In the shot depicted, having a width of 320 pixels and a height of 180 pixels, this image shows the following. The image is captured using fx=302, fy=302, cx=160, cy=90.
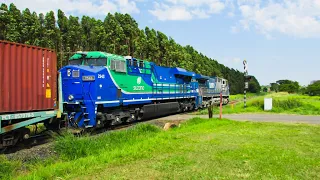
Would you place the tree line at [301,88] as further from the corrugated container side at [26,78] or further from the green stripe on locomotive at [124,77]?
the corrugated container side at [26,78]

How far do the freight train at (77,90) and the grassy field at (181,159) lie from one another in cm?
248

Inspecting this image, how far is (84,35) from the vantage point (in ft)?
140

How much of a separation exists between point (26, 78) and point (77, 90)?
145 inches

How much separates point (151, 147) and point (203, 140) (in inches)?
76.1

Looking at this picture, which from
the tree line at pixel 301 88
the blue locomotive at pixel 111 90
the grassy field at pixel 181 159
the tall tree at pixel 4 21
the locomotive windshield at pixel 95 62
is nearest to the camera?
the grassy field at pixel 181 159

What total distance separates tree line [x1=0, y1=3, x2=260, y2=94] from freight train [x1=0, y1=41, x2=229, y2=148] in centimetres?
2059

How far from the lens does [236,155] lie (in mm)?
7184

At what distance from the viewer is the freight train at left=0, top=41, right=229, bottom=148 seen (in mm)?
9383

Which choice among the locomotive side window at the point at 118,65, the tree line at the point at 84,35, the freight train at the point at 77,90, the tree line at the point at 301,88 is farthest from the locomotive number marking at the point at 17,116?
the tree line at the point at 301,88

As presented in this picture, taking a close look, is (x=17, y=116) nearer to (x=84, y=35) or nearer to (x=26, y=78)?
(x=26, y=78)

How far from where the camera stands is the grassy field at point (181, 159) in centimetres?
567

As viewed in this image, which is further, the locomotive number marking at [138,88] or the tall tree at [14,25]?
the tall tree at [14,25]

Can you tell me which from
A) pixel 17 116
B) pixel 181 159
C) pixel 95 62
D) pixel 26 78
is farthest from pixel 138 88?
pixel 181 159

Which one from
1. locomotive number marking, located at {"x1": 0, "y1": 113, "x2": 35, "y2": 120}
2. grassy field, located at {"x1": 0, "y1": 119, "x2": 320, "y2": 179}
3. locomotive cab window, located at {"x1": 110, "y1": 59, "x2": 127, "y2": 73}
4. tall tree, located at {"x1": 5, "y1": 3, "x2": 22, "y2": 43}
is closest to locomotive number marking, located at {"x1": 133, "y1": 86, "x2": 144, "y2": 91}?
locomotive cab window, located at {"x1": 110, "y1": 59, "x2": 127, "y2": 73}
